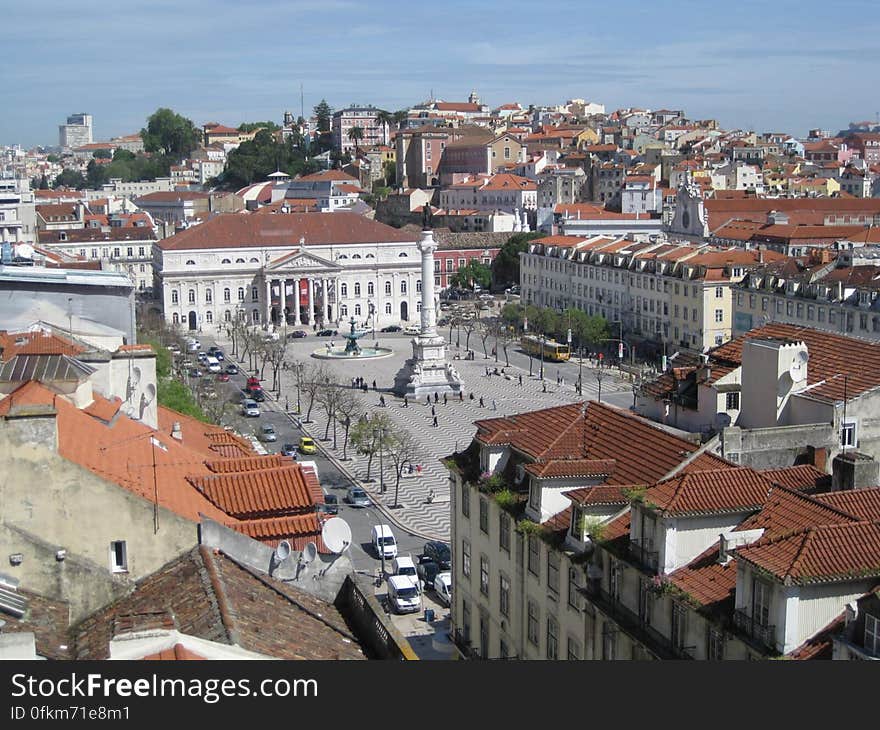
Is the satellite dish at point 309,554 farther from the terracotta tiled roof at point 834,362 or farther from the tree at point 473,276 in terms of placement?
the tree at point 473,276

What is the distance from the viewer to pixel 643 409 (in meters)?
27.8

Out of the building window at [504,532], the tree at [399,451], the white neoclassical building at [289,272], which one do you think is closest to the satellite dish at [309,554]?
the building window at [504,532]

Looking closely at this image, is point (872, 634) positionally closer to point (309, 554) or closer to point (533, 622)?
point (309, 554)

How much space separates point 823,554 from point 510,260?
103m

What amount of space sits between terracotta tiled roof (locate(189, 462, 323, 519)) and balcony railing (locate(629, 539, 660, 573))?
14.9ft

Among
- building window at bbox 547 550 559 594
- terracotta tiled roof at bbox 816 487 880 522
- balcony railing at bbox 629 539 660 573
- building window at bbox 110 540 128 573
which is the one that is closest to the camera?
building window at bbox 110 540 128 573

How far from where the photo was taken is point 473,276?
120 metres

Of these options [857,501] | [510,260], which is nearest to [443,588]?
[857,501]

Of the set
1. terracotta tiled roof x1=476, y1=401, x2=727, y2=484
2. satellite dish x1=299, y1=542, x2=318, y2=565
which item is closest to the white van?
terracotta tiled roof x1=476, y1=401, x2=727, y2=484

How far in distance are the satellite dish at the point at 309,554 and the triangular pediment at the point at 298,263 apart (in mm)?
94186

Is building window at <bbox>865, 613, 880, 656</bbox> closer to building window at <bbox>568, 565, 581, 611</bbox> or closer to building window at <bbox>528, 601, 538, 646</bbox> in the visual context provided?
building window at <bbox>568, 565, 581, 611</bbox>

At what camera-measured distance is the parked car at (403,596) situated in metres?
35.2

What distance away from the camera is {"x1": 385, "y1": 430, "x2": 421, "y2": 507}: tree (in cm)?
5124

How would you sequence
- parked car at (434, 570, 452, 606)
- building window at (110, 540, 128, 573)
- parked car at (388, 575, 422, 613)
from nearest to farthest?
building window at (110, 540, 128, 573)
parked car at (388, 575, 422, 613)
parked car at (434, 570, 452, 606)
